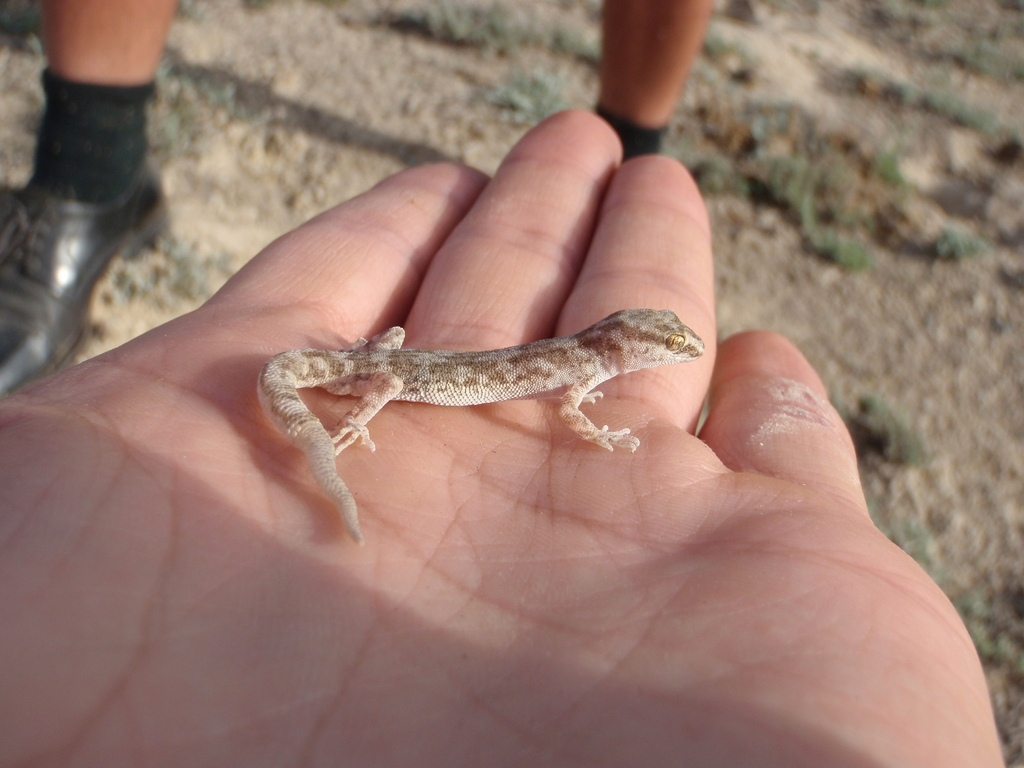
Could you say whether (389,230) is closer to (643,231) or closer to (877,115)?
(643,231)

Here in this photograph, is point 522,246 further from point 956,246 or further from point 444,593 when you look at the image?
point 956,246

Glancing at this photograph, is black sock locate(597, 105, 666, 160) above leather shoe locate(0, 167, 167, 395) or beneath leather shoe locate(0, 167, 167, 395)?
above

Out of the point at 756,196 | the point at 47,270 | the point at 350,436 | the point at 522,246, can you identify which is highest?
the point at 522,246

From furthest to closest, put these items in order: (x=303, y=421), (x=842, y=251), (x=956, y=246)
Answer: (x=956, y=246) → (x=842, y=251) → (x=303, y=421)

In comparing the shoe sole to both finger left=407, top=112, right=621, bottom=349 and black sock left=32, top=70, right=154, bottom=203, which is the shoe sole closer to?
black sock left=32, top=70, right=154, bottom=203

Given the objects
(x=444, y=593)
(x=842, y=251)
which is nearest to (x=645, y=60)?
(x=842, y=251)

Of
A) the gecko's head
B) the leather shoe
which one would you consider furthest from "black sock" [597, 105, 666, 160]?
the leather shoe

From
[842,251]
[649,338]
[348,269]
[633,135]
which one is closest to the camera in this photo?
[649,338]
